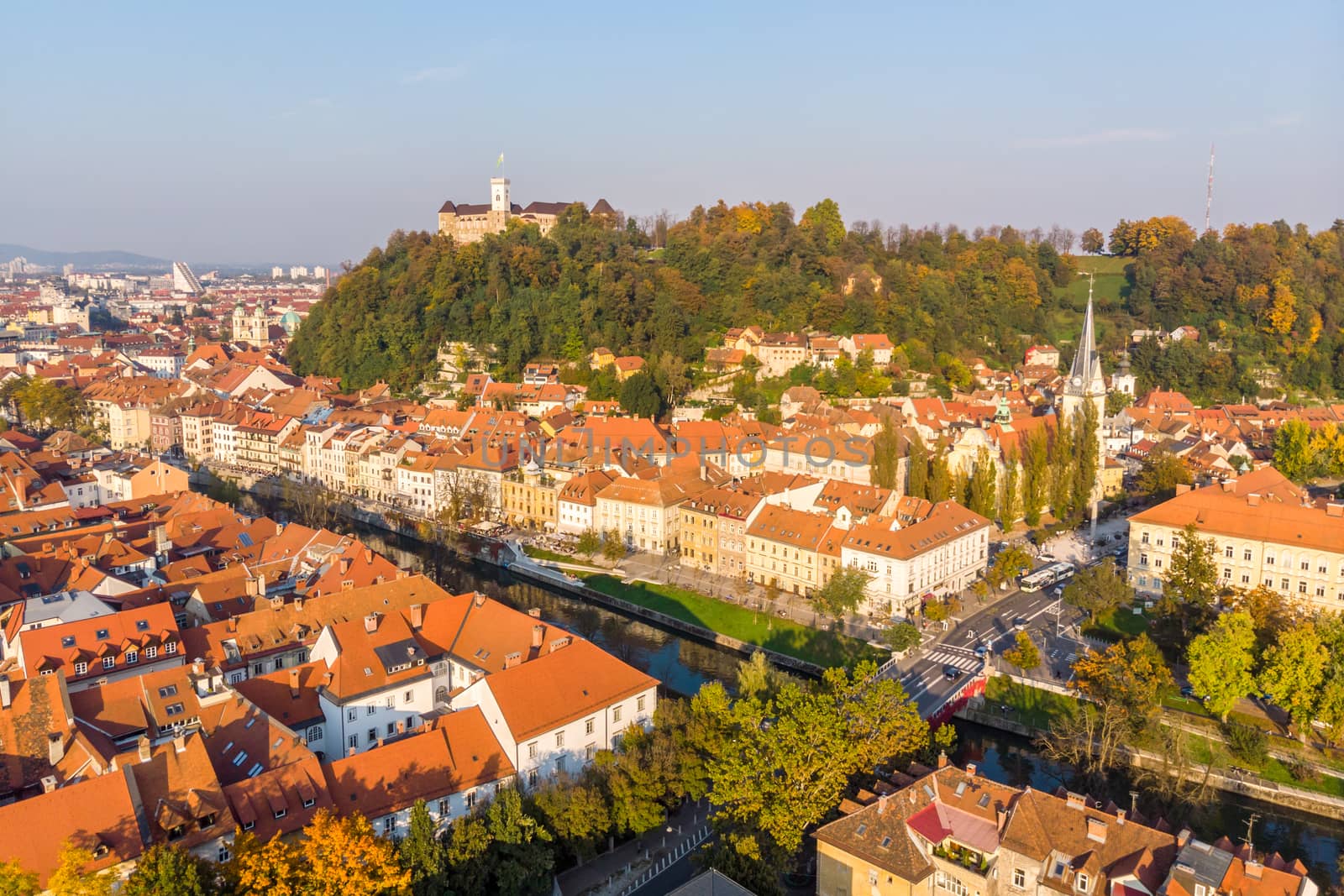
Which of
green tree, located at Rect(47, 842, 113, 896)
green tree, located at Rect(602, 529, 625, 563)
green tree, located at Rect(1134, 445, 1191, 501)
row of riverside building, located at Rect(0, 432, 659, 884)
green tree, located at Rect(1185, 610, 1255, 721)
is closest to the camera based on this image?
green tree, located at Rect(47, 842, 113, 896)

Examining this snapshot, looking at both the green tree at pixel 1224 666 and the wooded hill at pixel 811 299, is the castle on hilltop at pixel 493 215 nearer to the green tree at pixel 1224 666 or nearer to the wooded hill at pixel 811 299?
the wooded hill at pixel 811 299

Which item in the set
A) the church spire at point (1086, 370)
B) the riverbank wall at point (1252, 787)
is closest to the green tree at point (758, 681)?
the riverbank wall at point (1252, 787)

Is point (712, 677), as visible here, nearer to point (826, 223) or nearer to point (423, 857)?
point (423, 857)

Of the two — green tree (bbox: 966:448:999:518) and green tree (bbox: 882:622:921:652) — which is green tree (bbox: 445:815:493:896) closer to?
green tree (bbox: 882:622:921:652)

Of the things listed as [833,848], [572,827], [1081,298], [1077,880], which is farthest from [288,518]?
[1081,298]

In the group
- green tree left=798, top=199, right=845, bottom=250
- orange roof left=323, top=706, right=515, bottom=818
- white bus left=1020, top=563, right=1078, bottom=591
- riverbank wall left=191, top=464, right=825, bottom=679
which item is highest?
green tree left=798, top=199, right=845, bottom=250

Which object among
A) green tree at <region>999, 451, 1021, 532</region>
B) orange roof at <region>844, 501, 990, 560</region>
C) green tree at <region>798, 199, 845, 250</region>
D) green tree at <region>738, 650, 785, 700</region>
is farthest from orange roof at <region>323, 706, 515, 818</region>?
green tree at <region>798, 199, 845, 250</region>

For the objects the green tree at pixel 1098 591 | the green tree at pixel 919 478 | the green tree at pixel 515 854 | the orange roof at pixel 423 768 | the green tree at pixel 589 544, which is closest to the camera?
the green tree at pixel 515 854

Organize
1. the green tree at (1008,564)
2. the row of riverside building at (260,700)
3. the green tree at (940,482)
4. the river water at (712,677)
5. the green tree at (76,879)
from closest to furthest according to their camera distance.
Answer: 1. the green tree at (76,879)
2. the row of riverside building at (260,700)
3. the river water at (712,677)
4. the green tree at (1008,564)
5. the green tree at (940,482)
